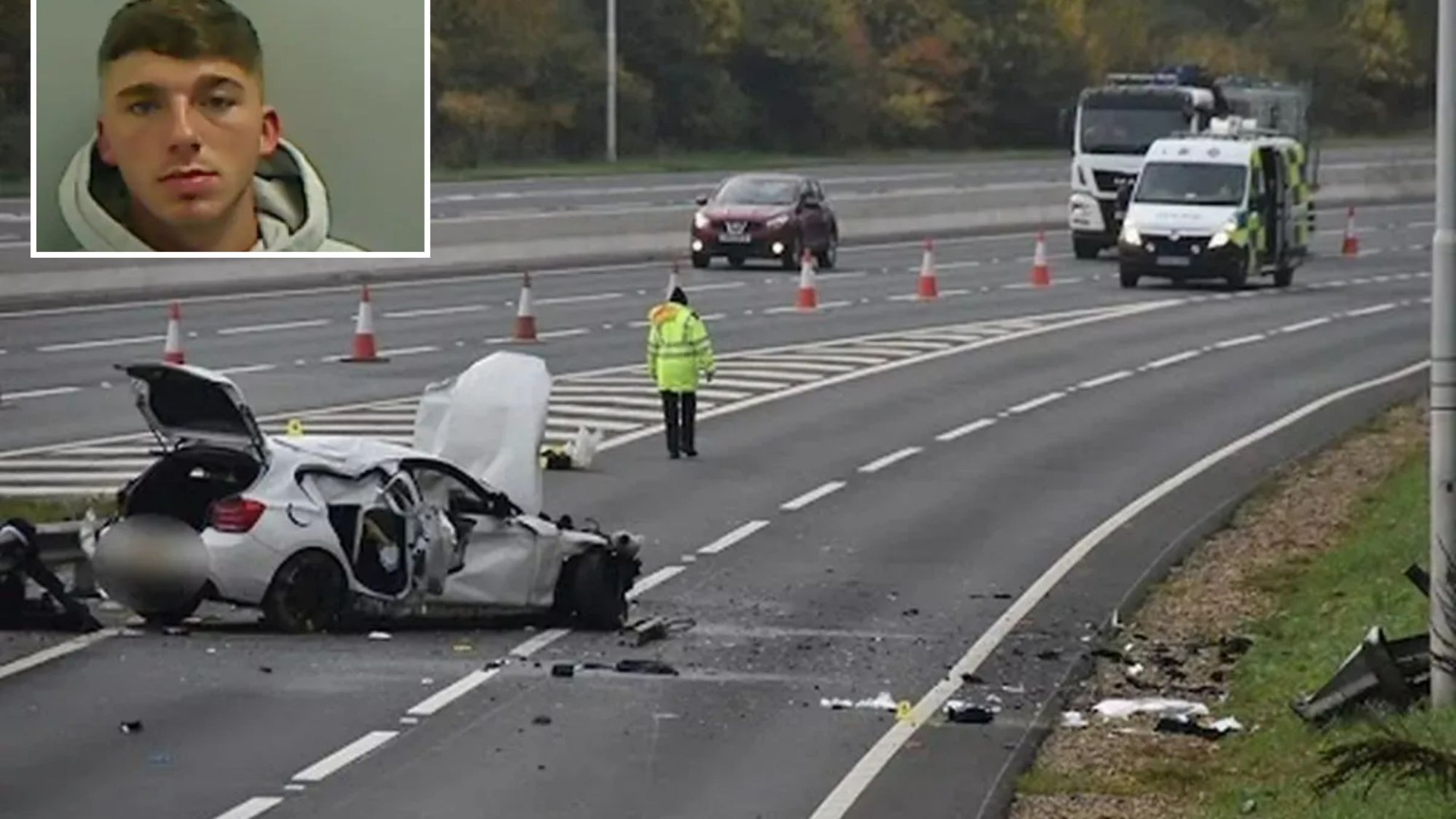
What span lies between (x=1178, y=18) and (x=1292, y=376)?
6458cm

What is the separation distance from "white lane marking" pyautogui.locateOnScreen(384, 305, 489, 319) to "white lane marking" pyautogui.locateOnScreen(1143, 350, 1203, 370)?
31.0 feet

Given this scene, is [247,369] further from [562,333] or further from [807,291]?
[807,291]

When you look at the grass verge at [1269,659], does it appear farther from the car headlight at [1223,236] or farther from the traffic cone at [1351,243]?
the traffic cone at [1351,243]

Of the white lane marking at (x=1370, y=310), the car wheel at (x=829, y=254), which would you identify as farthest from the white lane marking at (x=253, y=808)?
the car wheel at (x=829, y=254)

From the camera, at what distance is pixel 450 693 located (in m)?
16.2

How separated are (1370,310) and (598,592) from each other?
3078 cm

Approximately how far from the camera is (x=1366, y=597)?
63.4 feet

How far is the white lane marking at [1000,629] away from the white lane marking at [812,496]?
229cm

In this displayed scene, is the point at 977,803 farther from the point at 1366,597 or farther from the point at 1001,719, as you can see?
the point at 1366,597

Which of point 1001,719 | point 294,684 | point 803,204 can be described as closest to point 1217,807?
point 1001,719

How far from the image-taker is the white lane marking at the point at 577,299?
45406 millimetres

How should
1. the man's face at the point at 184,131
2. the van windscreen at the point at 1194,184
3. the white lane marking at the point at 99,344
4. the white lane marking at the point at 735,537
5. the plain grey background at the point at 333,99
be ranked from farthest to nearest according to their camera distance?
the van windscreen at the point at 1194,184, the white lane marking at the point at 99,344, the plain grey background at the point at 333,99, the man's face at the point at 184,131, the white lane marking at the point at 735,537

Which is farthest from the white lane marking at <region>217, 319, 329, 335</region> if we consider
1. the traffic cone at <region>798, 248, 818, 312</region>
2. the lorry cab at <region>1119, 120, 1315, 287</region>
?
the lorry cab at <region>1119, 120, 1315, 287</region>

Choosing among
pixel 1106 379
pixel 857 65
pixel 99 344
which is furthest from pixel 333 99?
pixel 857 65
